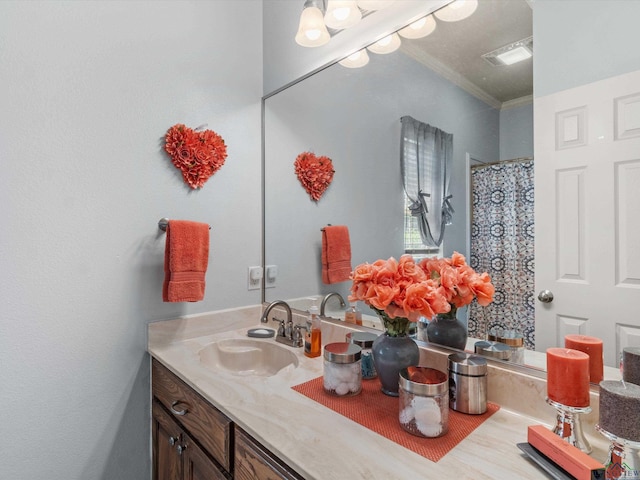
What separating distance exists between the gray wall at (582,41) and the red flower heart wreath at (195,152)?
1.24 m

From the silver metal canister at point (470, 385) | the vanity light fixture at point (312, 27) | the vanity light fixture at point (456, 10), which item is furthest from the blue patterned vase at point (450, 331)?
the vanity light fixture at point (312, 27)

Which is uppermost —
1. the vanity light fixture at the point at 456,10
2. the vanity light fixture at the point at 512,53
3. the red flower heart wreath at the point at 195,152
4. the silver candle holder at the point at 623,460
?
the vanity light fixture at the point at 456,10

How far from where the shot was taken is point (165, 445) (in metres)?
1.30

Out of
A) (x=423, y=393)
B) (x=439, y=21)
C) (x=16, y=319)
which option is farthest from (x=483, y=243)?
(x=16, y=319)

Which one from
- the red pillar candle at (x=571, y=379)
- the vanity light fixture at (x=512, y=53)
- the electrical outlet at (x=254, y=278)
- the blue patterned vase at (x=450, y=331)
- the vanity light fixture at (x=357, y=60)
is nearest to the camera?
the red pillar candle at (x=571, y=379)

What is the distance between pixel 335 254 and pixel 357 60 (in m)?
0.80

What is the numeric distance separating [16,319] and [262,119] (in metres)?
1.32

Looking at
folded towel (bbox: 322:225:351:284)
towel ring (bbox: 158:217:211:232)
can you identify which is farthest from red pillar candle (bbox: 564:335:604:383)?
towel ring (bbox: 158:217:211:232)

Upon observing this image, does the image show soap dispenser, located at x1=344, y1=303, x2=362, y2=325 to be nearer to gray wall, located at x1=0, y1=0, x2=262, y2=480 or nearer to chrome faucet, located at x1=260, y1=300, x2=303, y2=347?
chrome faucet, located at x1=260, y1=300, x2=303, y2=347

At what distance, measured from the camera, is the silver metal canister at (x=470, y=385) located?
87 cm

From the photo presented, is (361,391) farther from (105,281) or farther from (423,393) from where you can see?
(105,281)

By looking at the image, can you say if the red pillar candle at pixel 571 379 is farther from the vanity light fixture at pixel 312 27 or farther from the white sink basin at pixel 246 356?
the vanity light fixture at pixel 312 27

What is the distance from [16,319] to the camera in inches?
45.5

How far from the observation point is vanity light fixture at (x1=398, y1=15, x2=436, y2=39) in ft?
3.80
